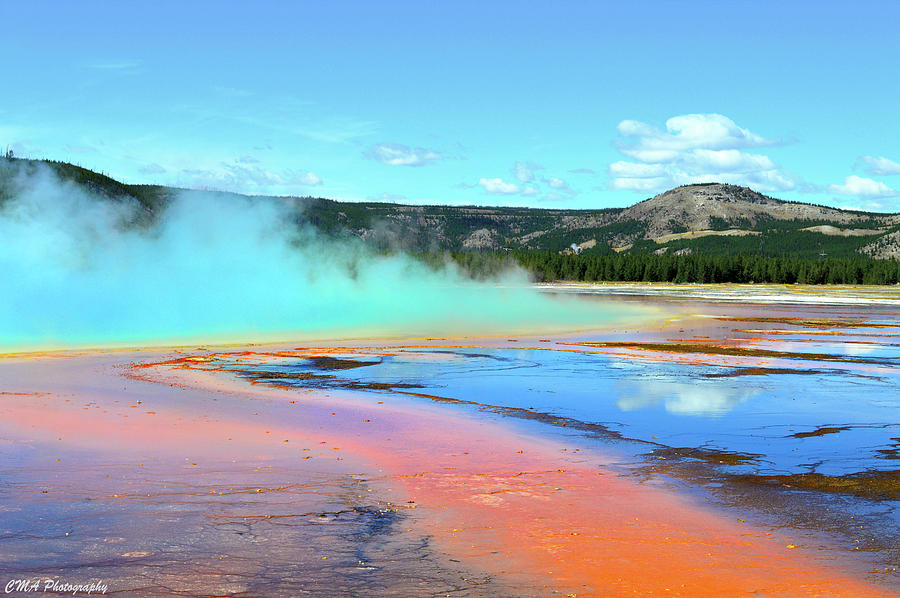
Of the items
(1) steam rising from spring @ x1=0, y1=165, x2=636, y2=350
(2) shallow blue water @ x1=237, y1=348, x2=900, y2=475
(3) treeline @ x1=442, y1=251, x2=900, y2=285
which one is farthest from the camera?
(3) treeline @ x1=442, y1=251, x2=900, y2=285

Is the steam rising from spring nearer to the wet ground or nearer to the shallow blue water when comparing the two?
the shallow blue water

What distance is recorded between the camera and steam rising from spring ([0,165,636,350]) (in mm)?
39312

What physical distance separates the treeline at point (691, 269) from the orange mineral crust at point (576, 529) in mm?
149854

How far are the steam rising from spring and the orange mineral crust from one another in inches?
881

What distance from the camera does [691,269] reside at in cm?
17088

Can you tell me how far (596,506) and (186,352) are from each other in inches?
864

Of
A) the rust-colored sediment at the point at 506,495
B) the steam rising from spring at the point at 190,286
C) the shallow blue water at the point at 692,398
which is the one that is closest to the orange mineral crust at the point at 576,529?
the rust-colored sediment at the point at 506,495

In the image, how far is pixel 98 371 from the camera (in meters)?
24.1

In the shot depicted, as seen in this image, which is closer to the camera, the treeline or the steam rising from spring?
the steam rising from spring

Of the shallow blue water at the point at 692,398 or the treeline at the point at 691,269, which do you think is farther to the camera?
the treeline at the point at 691,269

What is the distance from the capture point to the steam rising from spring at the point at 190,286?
39312 mm

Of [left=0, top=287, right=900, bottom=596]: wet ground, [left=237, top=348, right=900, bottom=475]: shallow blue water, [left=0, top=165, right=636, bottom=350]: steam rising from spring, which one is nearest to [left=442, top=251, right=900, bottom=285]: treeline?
[left=0, top=165, right=636, bottom=350]: steam rising from spring

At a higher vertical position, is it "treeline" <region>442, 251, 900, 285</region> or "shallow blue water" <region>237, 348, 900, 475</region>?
"treeline" <region>442, 251, 900, 285</region>

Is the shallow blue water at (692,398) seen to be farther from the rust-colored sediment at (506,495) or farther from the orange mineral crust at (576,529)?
the orange mineral crust at (576,529)
